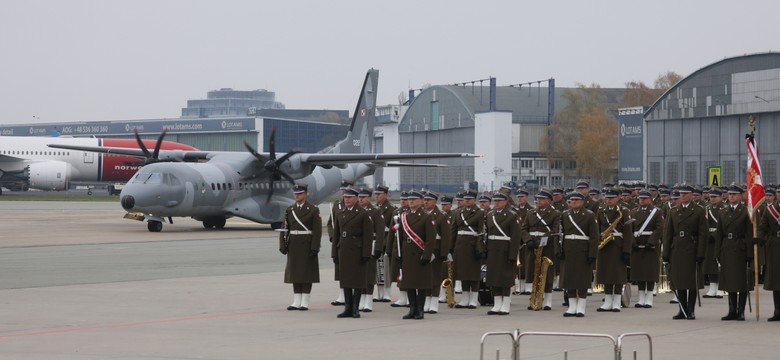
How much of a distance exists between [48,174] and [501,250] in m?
57.5

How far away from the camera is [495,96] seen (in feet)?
308

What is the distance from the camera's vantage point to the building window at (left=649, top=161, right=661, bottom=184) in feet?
211

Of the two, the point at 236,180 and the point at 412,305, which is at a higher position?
the point at 236,180

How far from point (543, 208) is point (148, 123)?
112251mm

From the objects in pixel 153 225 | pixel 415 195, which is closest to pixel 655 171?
pixel 153 225

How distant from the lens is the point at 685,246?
50.5 ft

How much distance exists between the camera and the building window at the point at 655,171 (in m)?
64.2

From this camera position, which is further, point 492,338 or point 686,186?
point 686,186

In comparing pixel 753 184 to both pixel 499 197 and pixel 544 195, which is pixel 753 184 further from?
pixel 499 197

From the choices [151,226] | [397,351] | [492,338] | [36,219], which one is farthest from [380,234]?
[36,219]

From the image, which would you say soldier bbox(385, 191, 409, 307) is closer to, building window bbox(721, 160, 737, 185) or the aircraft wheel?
the aircraft wheel

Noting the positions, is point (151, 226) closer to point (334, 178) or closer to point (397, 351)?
point (334, 178)

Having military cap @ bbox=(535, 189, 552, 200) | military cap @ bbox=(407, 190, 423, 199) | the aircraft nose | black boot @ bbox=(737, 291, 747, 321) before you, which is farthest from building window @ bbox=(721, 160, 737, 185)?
military cap @ bbox=(407, 190, 423, 199)

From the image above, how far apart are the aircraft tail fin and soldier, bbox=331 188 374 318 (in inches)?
1152
